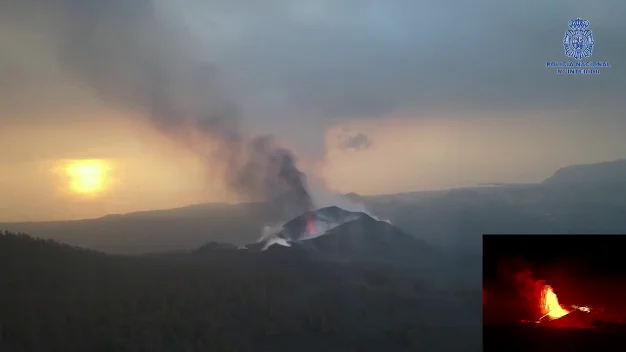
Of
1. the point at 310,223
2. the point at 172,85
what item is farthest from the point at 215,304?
the point at 172,85

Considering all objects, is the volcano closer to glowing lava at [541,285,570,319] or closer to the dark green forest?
the dark green forest

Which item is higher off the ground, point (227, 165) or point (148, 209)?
point (227, 165)

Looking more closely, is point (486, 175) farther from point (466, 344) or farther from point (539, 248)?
point (466, 344)

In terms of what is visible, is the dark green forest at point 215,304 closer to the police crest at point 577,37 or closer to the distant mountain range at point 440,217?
the distant mountain range at point 440,217

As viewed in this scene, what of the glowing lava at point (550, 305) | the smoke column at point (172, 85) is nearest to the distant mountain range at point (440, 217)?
the smoke column at point (172, 85)

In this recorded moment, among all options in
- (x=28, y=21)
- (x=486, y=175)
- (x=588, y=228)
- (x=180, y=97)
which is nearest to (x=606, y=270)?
(x=588, y=228)

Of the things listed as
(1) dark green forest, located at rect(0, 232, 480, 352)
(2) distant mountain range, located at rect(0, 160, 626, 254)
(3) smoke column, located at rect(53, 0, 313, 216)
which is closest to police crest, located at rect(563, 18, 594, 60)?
(2) distant mountain range, located at rect(0, 160, 626, 254)
